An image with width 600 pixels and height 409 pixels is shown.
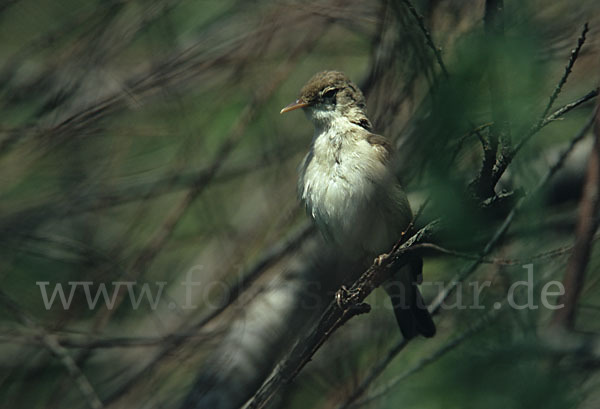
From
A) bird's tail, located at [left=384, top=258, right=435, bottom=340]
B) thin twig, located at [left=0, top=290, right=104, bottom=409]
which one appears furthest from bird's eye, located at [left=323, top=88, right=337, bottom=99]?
thin twig, located at [left=0, top=290, right=104, bottom=409]

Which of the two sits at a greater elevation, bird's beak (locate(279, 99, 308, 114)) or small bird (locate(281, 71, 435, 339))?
bird's beak (locate(279, 99, 308, 114))

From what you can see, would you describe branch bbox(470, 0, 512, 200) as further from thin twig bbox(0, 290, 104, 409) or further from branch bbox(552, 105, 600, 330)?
thin twig bbox(0, 290, 104, 409)

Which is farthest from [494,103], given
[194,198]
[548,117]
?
[194,198]

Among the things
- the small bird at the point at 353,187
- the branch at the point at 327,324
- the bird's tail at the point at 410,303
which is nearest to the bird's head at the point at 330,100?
the small bird at the point at 353,187

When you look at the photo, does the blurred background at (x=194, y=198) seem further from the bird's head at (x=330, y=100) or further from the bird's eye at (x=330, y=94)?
the bird's eye at (x=330, y=94)

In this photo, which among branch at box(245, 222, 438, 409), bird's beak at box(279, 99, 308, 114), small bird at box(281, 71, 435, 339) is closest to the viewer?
A: branch at box(245, 222, 438, 409)

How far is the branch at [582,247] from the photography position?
1.40m

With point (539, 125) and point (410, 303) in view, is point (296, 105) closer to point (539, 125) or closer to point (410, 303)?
point (410, 303)

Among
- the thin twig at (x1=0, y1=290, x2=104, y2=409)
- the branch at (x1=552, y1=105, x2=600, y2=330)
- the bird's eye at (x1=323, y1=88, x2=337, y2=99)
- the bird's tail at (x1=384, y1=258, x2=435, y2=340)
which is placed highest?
the bird's eye at (x1=323, y1=88, x2=337, y2=99)

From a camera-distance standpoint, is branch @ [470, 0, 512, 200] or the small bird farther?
the small bird

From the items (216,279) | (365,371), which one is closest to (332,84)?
(216,279)

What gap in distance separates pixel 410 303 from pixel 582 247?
90.0 inches

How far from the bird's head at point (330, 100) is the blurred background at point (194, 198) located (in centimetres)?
9

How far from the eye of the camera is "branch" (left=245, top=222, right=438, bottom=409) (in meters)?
2.74
